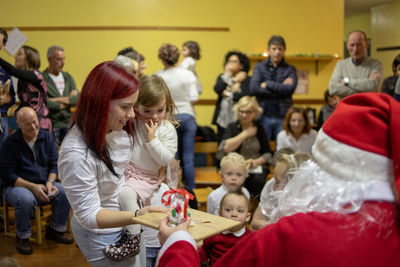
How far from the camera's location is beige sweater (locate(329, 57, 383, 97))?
3.42 meters

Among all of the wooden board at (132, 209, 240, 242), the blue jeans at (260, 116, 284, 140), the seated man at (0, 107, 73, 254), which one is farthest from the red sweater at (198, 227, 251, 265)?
→ the blue jeans at (260, 116, 284, 140)

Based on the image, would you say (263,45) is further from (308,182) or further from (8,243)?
(308,182)

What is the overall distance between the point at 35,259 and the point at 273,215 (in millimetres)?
2369

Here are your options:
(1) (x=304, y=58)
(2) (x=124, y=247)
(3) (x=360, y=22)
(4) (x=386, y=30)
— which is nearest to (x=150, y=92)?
(2) (x=124, y=247)

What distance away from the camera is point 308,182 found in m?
0.95

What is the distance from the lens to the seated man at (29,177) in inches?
120

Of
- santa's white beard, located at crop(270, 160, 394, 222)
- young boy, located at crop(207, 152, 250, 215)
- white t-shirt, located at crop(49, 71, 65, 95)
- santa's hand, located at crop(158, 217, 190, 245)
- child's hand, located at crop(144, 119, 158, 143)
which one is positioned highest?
white t-shirt, located at crop(49, 71, 65, 95)

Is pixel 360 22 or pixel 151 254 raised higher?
pixel 360 22

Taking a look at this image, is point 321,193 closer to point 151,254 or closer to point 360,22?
point 151,254

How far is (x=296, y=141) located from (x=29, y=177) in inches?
91.0

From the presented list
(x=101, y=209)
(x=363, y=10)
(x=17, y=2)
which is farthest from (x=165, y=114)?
(x=363, y=10)

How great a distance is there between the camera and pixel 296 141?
373 cm

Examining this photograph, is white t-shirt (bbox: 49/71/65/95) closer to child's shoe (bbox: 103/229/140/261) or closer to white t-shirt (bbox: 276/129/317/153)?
white t-shirt (bbox: 276/129/317/153)

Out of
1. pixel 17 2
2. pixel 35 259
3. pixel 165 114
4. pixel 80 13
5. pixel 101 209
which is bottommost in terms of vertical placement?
pixel 35 259
